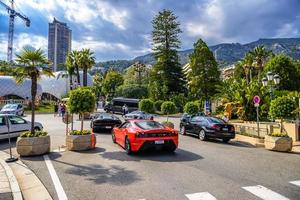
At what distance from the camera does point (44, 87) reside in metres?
106

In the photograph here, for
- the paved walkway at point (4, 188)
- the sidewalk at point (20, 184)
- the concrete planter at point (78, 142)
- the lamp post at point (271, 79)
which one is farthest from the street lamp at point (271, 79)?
the paved walkway at point (4, 188)

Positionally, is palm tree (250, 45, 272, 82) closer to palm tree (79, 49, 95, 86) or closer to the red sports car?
palm tree (79, 49, 95, 86)

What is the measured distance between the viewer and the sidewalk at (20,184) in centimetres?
617

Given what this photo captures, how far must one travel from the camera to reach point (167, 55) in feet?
200


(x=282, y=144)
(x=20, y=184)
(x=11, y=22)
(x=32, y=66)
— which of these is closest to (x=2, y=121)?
(x=32, y=66)

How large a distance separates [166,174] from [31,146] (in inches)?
221

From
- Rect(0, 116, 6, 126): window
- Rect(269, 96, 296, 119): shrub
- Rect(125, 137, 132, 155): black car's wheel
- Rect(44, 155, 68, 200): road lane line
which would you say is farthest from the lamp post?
Rect(0, 116, 6, 126): window

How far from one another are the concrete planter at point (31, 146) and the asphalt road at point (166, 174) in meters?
0.39

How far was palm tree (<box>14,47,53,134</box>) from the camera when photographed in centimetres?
1173

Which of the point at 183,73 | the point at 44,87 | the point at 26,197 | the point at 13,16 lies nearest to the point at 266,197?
the point at 26,197

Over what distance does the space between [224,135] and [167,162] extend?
6.93 metres

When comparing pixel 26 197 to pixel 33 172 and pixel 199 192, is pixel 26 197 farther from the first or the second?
pixel 199 192

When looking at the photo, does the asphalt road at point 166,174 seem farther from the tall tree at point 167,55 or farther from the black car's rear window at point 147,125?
the tall tree at point 167,55

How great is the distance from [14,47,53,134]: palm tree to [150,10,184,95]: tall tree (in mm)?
46399
